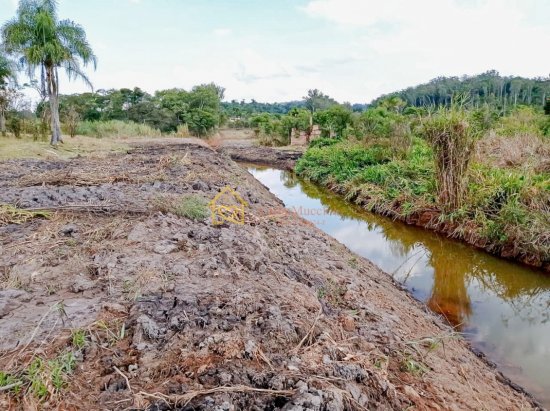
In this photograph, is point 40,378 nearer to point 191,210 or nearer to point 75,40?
point 191,210

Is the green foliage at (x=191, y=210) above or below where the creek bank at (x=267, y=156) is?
above

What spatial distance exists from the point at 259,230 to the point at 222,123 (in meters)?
38.7

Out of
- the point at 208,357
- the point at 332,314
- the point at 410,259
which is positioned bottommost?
the point at 410,259

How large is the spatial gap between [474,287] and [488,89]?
53.6 m

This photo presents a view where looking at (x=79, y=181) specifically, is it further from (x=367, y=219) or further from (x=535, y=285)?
(x=535, y=285)

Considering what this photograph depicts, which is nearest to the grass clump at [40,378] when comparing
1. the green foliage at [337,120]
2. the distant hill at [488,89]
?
the green foliage at [337,120]

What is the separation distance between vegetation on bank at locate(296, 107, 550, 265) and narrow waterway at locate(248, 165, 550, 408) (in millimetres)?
343

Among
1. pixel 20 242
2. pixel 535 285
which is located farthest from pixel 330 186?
pixel 20 242

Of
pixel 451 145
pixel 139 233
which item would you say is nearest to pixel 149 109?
pixel 451 145

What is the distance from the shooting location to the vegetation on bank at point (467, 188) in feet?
22.7

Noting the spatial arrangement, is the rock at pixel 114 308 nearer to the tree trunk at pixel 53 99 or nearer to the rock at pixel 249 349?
the rock at pixel 249 349

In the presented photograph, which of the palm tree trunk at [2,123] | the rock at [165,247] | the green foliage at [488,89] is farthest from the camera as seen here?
the green foliage at [488,89]

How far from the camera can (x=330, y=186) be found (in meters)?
14.3

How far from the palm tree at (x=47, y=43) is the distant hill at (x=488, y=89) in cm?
3085
